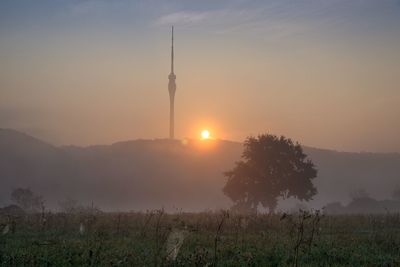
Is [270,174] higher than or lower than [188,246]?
higher

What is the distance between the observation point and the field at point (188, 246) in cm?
1345

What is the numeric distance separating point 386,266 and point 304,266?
2428 mm

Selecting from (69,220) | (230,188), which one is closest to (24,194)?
(230,188)

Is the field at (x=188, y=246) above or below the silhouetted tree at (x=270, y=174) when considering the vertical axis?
below

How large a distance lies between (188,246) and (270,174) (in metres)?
60.4

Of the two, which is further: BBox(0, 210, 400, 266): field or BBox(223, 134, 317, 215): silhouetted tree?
BBox(223, 134, 317, 215): silhouetted tree

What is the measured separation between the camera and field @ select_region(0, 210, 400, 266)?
1345 centimetres

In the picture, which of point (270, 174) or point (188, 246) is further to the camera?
point (270, 174)

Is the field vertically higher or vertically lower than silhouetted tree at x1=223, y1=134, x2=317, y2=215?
lower

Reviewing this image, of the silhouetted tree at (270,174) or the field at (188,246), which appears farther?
the silhouetted tree at (270,174)

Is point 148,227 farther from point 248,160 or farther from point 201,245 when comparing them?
point 248,160

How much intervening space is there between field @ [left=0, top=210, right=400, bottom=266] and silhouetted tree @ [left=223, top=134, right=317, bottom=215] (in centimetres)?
5031

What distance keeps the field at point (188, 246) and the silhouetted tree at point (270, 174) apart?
50312 mm

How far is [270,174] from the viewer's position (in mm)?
77062
